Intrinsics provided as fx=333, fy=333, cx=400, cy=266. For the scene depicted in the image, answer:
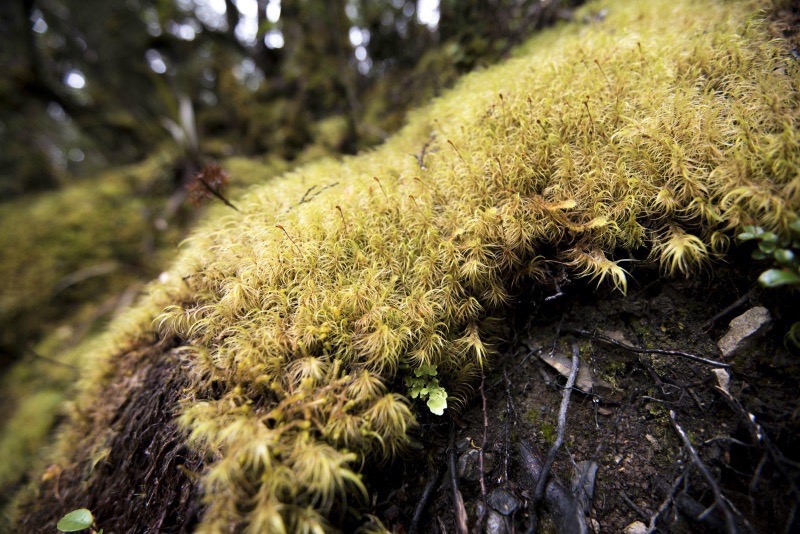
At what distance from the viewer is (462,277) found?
6.33ft

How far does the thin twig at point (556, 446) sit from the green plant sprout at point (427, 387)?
0.53 meters

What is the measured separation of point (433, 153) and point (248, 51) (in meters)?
6.90

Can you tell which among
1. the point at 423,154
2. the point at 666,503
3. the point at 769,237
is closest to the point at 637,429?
the point at 666,503

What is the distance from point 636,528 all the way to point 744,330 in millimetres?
1054

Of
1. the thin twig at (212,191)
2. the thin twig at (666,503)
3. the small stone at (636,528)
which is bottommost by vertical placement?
the small stone at (636,528)

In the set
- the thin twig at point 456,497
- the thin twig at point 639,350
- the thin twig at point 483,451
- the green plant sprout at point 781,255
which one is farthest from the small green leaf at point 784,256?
the thin twig at point 456,497

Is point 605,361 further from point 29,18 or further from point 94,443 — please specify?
point 29,18

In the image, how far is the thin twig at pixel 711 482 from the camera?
4.08ft

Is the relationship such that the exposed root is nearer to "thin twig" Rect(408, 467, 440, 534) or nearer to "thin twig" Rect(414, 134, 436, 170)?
"thin twig" Rect(408, 467, 440, 534)

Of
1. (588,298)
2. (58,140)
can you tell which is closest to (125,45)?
(58,140)

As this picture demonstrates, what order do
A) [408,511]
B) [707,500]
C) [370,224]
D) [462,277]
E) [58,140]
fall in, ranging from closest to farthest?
[707,500], [408,511], [462,277], [370,224], [58,140]

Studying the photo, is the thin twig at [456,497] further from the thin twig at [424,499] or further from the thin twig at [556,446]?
the thin twig at [556,446]

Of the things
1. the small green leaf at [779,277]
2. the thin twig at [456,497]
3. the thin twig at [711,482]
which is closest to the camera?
the thin twig at [711,482]

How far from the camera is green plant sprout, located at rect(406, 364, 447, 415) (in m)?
1.69
